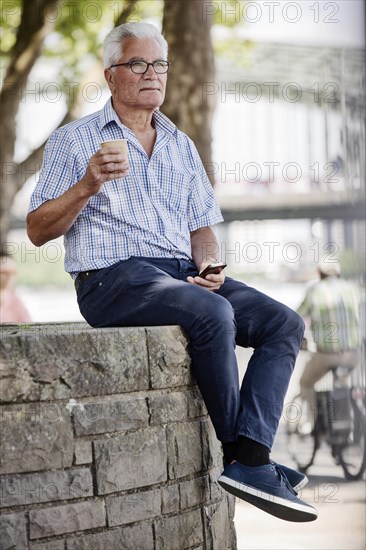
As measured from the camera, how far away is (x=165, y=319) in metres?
3.79

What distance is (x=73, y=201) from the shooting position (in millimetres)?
3822

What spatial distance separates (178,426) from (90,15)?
9671 millimetres

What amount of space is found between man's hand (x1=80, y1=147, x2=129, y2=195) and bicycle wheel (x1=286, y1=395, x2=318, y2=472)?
204 inches

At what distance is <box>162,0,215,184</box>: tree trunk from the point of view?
25.6ft

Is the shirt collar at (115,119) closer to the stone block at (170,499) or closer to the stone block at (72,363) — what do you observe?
the stone block at (72,363)

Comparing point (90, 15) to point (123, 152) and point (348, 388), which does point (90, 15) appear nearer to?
point (348, 388)

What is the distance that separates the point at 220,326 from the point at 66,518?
0.78m

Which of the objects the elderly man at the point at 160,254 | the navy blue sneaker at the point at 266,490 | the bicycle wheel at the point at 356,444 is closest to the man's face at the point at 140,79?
the elderly man at the point at 160,254

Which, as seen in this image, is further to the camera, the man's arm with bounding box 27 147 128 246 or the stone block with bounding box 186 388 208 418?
the stone block with bounding box 186 388 208 418

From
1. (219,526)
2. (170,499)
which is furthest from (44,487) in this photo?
(219,526)

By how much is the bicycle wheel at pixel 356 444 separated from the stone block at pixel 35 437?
196 inches

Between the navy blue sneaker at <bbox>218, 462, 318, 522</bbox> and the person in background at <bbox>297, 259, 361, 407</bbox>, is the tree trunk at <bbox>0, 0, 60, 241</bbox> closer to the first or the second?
the person in background at <bbox>297, 259, 361, 407</bbox>

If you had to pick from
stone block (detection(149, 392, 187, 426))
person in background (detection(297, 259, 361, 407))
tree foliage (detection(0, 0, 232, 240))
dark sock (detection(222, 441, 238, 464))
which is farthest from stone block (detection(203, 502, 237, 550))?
person in background (detection(297, 259, 361, 407))

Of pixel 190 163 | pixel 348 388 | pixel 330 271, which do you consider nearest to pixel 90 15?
pixel 330 271
